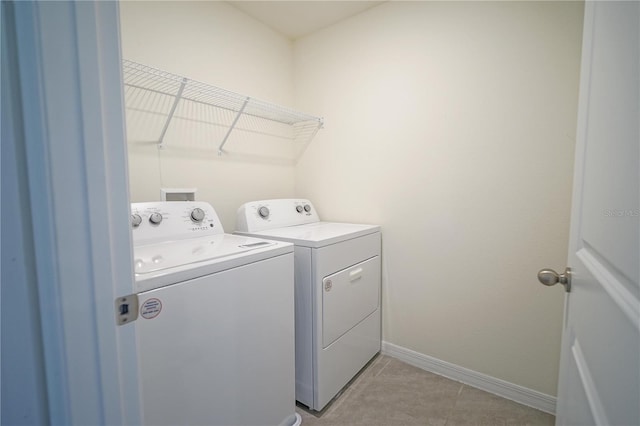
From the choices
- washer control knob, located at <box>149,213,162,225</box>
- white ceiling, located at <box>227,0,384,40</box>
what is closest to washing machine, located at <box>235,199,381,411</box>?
washer control knob, located at <box>149,213,162,225</box>

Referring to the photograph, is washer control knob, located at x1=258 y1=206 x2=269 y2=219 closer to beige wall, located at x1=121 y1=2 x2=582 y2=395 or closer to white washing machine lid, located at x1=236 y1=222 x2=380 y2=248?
white washing machine lid, located at x1=236 y1=222 x2=380 y2=248

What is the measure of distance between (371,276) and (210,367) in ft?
3.91

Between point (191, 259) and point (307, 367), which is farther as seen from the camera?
point (307, 367)

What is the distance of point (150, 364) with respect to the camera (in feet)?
2.88

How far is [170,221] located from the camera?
1443 mm

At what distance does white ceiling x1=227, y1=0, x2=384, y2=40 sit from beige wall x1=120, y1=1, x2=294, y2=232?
7 cm

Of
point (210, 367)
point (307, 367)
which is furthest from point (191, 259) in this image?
point (307, 367)

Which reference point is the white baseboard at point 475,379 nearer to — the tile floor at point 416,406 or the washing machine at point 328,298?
the tile floor at point 416,406

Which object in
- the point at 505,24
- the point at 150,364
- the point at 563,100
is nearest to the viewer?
the point at 150,364

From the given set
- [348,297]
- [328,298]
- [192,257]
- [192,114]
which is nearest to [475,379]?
[348,297]

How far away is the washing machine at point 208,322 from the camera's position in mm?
894

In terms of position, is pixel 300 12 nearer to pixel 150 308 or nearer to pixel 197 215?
pixel 197 215

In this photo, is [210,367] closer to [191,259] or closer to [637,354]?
[191,259]

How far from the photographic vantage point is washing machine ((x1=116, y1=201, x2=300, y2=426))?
2.93 feet
